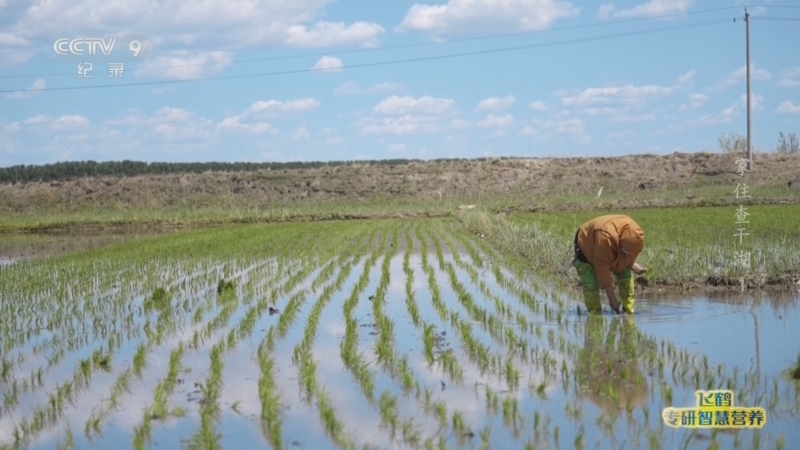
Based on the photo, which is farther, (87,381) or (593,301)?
(593,301)

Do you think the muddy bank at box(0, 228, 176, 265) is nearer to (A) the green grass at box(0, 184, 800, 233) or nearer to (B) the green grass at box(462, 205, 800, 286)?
(A) the green grass at box(0, 184, 800, 233)

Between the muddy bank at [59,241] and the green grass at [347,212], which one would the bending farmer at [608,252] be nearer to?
the muddy bank at [59,241]

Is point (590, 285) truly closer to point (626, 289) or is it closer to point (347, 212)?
point (626, 289)

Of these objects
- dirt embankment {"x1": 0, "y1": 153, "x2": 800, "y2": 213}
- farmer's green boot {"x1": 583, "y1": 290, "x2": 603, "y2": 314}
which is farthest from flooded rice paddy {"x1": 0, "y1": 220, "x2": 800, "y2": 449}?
dirt embankment {"x1": 0, "y1": 153, "x2": 800, "y2": 213}

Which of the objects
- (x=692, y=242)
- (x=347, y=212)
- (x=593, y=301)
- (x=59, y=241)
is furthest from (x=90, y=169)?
(x=593, y=301)

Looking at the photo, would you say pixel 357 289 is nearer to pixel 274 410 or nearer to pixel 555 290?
pixel 555 290

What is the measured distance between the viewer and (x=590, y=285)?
881 cm

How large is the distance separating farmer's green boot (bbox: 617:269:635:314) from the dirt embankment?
98.6ft

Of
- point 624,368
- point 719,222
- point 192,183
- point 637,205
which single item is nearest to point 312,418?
point 624,368

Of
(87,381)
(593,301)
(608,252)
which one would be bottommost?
(87,381)

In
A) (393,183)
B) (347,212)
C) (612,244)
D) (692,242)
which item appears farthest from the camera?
(393,183)

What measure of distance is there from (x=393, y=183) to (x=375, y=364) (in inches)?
1411

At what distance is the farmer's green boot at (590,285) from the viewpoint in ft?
28.7

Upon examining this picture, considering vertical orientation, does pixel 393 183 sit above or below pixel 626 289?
above
